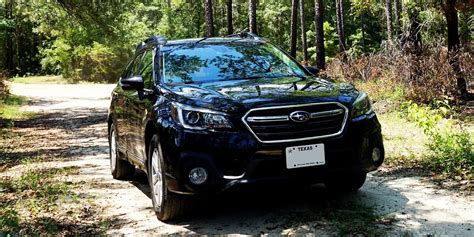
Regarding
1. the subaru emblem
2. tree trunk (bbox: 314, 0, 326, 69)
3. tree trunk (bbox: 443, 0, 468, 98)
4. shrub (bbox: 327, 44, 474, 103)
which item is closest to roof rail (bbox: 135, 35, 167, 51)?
the subaru emblem

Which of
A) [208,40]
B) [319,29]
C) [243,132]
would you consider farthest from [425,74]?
[319,29]

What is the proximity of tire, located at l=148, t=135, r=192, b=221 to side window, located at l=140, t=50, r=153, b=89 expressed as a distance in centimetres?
78

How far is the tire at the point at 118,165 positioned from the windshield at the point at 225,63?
199 cm

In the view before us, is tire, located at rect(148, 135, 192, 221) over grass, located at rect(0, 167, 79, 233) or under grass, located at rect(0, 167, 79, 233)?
over

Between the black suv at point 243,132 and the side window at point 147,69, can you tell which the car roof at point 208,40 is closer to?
the side window at point 147,69

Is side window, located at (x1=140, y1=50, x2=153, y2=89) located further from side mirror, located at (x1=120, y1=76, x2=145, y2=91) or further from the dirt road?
the dirt road

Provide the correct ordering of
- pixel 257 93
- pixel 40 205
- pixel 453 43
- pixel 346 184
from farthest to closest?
pixel 453 43
pixel 40 205
pixel 346 184
pixel 257 93

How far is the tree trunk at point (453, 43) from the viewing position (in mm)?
12773

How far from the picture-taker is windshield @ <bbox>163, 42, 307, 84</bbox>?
5.67 m

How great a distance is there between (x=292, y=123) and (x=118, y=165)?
3.55 m

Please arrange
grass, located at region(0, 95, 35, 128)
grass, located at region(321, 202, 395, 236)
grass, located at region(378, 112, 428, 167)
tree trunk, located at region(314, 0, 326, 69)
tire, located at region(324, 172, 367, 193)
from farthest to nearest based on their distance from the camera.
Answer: tree trunk, located at region(314, 0, 326, 69) < grass, located at region(0, 95, 35, 128) < grass, located at region(378, 112, 428, 167) < tire, located at region(324, 172, 367, 193) < grass, located at region(321, 202, 395, 236)

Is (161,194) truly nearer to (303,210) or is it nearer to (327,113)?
(303,210)

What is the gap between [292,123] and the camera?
4.68 m

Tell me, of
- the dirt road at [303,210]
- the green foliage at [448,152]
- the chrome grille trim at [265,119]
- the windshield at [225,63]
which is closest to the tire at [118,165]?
the dirt road at [303,210]
